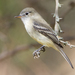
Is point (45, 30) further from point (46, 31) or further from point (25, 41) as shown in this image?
point (25, 41)

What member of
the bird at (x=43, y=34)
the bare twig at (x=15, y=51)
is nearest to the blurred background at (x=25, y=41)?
Answer: the bare twig at (x=15, y=51)

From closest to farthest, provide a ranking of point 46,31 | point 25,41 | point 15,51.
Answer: point 46,31 < point 15,51 < point 25,41

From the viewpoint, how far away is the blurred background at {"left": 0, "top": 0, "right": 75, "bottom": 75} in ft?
22.2

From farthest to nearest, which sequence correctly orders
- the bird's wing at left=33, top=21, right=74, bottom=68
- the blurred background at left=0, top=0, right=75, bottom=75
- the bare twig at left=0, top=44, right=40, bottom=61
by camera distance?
the blurred background at left=0, top=0, right=75, bottom=75
the bare twig at left=0, top=44, right=40, bottom=61
the bird's wing at left=33, top=21, right=74, bottom=68

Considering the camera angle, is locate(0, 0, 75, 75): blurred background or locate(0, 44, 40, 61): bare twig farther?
locate(0, 0, 75, 75): blurred background

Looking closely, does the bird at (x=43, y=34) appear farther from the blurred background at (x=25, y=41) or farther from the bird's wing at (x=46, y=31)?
the blurred background at (x=25, y=41)

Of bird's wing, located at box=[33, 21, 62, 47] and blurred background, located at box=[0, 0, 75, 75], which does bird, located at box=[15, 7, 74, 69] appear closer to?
bird's wing, located at box=[33, 21, 62, 47]

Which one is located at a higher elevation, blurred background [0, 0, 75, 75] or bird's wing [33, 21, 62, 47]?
bird's wing [33, 21, 62, 47]

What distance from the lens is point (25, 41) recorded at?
716 centimetres

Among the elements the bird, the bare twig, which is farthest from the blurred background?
the bird

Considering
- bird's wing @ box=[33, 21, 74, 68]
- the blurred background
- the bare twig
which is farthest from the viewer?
the blurred background

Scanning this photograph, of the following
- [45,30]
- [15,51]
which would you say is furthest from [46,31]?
[15,51]

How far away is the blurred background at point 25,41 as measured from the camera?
266 inches

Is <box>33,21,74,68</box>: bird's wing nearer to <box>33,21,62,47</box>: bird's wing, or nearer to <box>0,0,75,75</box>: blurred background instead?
<box>33,21,62,47</box>: bird's wing
